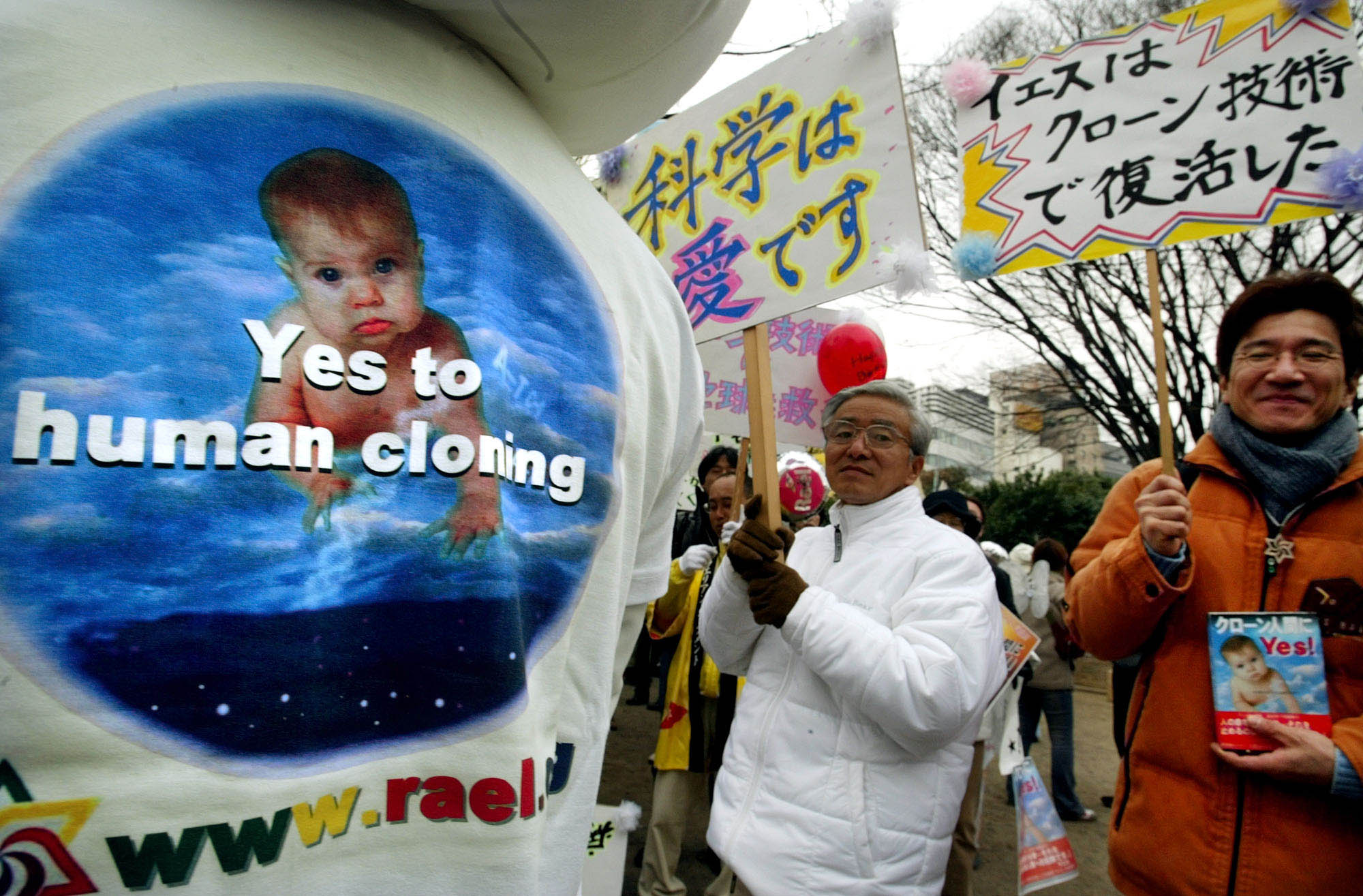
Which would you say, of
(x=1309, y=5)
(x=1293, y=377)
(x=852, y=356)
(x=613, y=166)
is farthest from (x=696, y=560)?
(x=1309, y=5)

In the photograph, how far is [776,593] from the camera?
1924mm

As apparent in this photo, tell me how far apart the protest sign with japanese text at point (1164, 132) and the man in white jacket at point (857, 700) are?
0.96 metres

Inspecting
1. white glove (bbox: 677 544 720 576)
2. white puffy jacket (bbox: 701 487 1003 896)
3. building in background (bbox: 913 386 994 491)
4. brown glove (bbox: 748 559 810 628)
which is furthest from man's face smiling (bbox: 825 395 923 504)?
building in background (bbox: 913 386 994 491)

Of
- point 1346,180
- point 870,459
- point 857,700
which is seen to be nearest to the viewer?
point 857,700

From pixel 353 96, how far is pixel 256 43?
9cm

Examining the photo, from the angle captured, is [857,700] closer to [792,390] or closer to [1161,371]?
[1161,371]

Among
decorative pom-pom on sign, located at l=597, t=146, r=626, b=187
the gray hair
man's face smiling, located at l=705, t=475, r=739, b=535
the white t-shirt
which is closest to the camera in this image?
the white t-shirt

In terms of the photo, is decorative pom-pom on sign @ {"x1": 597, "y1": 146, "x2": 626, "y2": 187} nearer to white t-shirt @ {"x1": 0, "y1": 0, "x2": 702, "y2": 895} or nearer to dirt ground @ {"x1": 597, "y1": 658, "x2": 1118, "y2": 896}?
white t-shirt @ {"x1": 0, "y1": 0, "x2": 702, "y2": 895}

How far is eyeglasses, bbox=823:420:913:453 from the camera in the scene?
7.42ft

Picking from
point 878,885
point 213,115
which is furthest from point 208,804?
point 878,885

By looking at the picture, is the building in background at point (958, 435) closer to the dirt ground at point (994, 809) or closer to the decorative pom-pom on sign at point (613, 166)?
the dirt ground at point (994, 809)

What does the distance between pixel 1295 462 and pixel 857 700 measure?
106cm

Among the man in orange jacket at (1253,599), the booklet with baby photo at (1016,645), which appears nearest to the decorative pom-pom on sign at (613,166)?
the man in orange jacket at (1253,599)

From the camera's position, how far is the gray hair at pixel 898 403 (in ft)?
7.68
